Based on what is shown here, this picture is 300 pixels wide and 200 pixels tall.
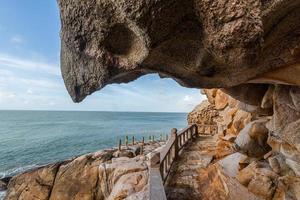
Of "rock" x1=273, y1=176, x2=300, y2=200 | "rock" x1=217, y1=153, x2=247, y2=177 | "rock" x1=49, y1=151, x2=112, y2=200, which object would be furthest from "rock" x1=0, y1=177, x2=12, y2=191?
"rock" x1=273, y1=176, x2=300, y2=200

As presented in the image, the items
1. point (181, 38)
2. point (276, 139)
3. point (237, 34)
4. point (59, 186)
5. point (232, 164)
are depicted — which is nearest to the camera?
point (237, 34)

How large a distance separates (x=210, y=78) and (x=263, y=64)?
33.3 inches

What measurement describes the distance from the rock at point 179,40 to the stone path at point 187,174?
13.0 feet

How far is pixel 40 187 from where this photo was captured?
13633 millimetres

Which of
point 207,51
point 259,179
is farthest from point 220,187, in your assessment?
point 207,51

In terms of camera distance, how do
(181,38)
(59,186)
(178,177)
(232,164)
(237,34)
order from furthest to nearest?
(59,186), (178,177), (232,164), (181,38), (237,34)

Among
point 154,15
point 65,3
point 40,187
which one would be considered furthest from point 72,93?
point 40,187

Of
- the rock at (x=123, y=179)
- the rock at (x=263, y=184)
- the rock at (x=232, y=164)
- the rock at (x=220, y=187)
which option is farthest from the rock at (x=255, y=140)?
the rock at (x=123, y=179)

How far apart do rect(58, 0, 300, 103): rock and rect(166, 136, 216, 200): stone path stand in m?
3.95

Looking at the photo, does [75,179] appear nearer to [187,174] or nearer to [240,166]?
[187,174]

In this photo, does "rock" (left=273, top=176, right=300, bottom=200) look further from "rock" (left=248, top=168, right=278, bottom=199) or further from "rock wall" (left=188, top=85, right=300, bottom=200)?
"rock" (left=248, top=168, right=278, bottom=199)

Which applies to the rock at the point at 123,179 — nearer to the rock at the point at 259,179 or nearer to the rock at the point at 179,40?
the rock at the point at 259,179

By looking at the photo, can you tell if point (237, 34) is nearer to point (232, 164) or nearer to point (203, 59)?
point (203, 59)

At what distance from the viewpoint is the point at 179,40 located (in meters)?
2.92
